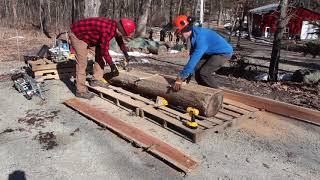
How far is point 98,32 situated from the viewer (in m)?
6.48

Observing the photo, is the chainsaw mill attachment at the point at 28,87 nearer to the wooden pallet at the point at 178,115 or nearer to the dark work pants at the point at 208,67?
the wooden pallet at the point at 178,115

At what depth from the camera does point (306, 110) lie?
18.9 ft

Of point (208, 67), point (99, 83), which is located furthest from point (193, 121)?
point (99, 83)

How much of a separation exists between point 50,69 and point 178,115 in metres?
4.38

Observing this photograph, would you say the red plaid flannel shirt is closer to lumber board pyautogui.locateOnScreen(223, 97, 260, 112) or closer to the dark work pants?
the dark work pants

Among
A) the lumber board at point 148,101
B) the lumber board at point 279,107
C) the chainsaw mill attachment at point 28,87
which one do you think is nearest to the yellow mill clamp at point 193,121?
the lumber board at point 148,101

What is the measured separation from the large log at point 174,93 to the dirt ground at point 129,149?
51 centimetres

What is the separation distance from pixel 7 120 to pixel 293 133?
15.4ft

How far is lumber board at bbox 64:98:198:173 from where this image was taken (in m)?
4.08

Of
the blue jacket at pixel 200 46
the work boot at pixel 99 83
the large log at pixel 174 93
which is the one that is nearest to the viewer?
the blue jacket at pixel 200 46

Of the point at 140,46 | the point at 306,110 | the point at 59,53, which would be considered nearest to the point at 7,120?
the point at 59,53

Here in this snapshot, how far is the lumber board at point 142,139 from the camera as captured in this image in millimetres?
4080

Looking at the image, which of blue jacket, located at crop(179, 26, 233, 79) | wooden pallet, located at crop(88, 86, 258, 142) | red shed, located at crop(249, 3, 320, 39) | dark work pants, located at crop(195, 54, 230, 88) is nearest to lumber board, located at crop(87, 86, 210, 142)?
wooden pallet, located at crop(88, 86, 258, 142)

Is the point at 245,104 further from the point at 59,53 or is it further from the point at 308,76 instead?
the point at 59,53
